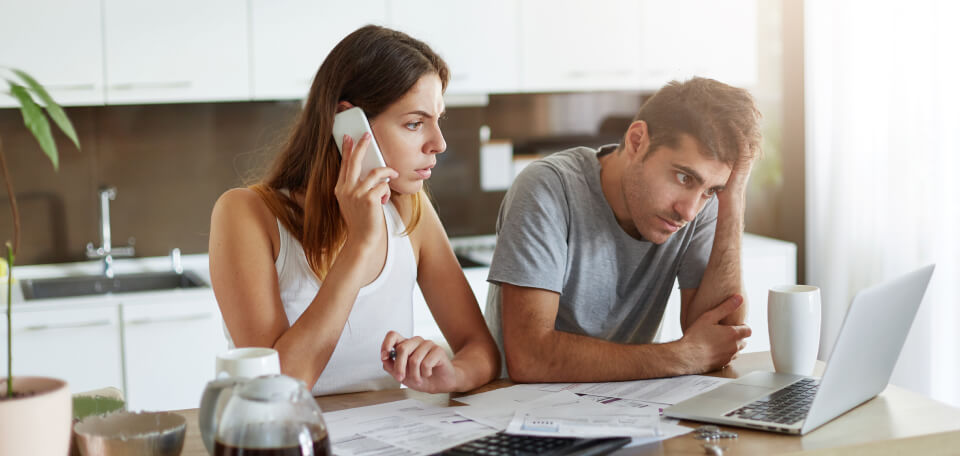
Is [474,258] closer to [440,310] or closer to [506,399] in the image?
[440,310]

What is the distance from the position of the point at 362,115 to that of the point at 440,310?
1.33 feet

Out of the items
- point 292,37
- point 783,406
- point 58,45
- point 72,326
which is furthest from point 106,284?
point 783,406

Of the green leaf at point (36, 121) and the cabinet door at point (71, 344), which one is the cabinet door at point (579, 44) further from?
the green leaf at point (36, 121)

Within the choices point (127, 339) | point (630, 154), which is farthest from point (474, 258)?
point (630, 154)

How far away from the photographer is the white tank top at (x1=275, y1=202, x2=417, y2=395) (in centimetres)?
167

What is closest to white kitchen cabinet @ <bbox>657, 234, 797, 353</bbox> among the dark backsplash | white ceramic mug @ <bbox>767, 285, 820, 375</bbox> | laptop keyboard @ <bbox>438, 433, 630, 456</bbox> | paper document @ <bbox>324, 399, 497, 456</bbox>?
the dark backsplash

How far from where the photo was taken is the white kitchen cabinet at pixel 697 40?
141 inches

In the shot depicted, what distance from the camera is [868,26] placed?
3338 mm

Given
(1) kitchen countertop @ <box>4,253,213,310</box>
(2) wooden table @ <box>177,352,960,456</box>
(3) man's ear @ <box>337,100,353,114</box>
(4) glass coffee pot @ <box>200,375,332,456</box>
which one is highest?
(3) man's ear @ <box>337,100,353,114</box>

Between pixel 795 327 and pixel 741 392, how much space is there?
0.18 meters

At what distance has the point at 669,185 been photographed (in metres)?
1.71

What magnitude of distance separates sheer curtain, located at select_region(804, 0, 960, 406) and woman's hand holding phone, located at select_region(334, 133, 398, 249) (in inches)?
88.7

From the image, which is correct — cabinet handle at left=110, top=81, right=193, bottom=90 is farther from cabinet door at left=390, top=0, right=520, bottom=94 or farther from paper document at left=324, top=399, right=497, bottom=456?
paper document at left=324, top=399, right=497, bottom=456

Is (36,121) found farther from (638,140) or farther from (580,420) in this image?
(638,140)
